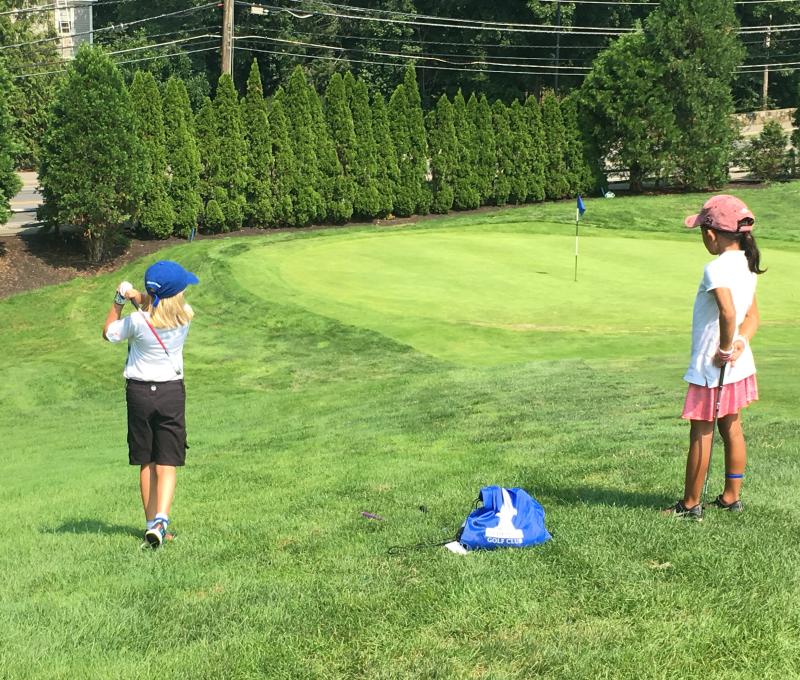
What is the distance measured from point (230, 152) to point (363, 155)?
17.8 ft

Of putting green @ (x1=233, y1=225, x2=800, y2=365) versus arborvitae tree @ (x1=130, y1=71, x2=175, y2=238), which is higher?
arborvitae tree @ (x1=130, y1=71, x2=175, y2=238)

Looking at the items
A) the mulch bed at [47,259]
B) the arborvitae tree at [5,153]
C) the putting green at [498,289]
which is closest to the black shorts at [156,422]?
the putting green at [498,289]

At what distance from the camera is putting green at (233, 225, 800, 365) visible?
16297 millimetres

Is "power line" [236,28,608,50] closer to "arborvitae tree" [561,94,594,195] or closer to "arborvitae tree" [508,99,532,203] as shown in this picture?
"arborvitae tree" [561,94,594,195]

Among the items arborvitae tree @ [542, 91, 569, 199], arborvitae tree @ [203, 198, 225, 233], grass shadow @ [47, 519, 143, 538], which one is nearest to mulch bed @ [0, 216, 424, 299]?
arborvitae tree @ [203, 198, 225, 233]

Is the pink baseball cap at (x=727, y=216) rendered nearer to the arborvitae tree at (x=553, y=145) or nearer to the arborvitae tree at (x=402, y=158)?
the arborvitae tree at (x=402, y=158)

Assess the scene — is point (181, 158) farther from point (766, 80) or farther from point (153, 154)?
point (766, 80)

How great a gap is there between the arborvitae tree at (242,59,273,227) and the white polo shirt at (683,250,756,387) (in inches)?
1056

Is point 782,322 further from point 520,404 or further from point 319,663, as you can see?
point 319,663

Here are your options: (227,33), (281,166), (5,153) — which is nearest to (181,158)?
(281,166)

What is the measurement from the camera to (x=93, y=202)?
25.0 metres

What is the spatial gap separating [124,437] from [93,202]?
1461 cm

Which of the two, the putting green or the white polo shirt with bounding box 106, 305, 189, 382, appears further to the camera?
the putting green

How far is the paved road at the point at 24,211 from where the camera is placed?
104ft
